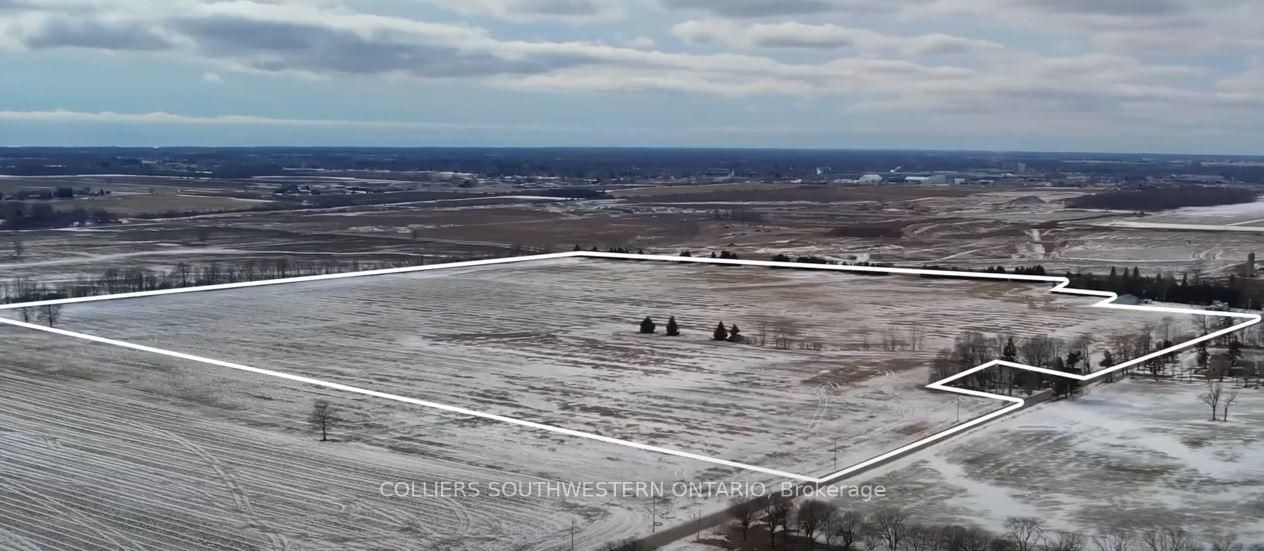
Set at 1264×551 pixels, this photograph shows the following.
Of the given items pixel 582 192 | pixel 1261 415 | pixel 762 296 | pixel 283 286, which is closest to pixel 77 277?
pixel 283 286

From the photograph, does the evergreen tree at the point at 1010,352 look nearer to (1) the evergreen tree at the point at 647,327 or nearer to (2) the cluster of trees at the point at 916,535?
(1) the evergreen tree at the point at 647,327

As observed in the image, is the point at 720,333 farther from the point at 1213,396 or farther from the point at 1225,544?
the point at 1225,544

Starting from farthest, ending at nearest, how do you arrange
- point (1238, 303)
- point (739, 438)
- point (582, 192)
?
1. point (582, 192)
2. point (1238, 303)
3. point (739, 438)

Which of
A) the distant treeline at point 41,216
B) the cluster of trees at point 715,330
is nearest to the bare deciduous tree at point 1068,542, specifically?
the cluster of trees at point 715,330

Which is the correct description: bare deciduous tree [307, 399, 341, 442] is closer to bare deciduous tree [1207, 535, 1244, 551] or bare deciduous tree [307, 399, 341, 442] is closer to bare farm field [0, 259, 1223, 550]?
bare farm field [0, 259, 1223, 550]

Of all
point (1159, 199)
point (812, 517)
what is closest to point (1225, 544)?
point (812, 517)

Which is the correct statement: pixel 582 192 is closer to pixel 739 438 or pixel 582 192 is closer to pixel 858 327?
pixel 858 327
